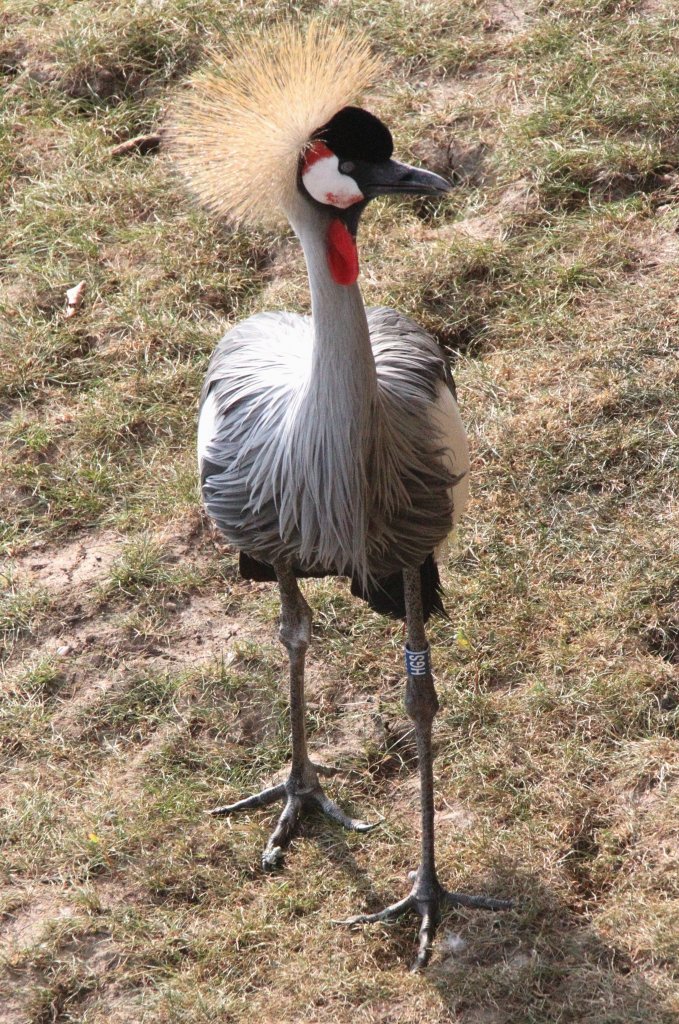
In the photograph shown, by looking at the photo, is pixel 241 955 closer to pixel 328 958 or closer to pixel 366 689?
pixel 328 958

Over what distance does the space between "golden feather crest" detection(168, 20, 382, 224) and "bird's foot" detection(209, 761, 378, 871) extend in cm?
163

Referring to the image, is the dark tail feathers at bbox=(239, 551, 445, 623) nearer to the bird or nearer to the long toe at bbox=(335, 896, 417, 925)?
the bird

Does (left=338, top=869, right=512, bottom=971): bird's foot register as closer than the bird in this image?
No

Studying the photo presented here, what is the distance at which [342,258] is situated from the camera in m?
2.70

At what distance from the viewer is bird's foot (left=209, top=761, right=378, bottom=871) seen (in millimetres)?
3625

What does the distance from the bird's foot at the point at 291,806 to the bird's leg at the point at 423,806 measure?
298 mm

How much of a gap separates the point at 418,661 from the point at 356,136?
139 centimetres

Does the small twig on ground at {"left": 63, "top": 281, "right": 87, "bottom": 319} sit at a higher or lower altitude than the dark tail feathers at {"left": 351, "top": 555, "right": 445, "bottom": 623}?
higher

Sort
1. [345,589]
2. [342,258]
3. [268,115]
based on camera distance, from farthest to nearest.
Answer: [345,589] → [268,115] → [342,258]

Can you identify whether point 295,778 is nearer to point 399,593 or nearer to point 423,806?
point 423,806

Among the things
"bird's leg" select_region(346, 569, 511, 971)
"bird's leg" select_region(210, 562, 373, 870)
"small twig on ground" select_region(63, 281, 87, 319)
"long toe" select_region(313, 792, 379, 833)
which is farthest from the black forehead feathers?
"small twig on ground" select_region(63, 281, 87, 319)

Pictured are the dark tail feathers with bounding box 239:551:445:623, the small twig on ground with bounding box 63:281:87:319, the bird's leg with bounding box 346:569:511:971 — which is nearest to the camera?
the bird's leg with bounding box 346:569:511:971

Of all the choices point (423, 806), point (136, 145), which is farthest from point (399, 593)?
point (136, 145)

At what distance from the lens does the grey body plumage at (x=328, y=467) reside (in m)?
2.95
